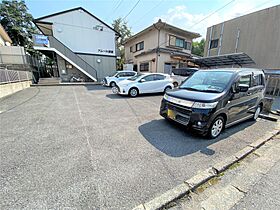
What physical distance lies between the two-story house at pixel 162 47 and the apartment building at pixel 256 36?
392 centimetres

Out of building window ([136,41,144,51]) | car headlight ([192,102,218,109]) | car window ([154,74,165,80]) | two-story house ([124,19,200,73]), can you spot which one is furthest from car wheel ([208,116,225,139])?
building window ([136,41,144,51])

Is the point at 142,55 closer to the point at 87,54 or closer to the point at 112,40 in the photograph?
the point at 112,40

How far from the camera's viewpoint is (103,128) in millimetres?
3941

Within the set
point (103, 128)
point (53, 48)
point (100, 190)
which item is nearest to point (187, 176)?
point (100, 190)

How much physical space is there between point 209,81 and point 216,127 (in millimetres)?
1344

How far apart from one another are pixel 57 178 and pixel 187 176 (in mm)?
2045

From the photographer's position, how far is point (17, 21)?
2691 centimetres

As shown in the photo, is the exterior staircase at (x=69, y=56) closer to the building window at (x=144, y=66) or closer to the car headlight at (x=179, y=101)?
the building window at (x=144, y=66)

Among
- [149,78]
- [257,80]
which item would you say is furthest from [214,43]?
[257,80]

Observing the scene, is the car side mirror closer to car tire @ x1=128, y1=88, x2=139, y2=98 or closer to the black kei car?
the black kei car

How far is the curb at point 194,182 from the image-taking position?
1.74 metres

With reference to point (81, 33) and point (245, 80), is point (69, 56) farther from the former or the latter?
point (245, 80)

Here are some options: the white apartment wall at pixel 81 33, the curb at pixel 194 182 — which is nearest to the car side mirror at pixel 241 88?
the curb at pixel 194 182

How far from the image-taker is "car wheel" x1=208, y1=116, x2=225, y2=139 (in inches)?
132
